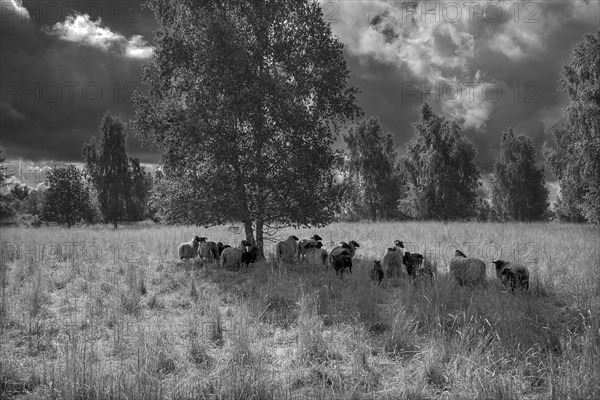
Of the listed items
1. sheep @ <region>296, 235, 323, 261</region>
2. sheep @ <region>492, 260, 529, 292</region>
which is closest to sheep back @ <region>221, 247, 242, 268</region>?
sheep @ <region>296, 235, 323, 261</region>

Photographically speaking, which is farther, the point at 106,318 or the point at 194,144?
the point at 194,144

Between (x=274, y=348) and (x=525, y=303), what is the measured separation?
18.0ft

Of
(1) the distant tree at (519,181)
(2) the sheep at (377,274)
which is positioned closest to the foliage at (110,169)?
(2) the sheep at (377,274)

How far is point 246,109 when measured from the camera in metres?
14.1

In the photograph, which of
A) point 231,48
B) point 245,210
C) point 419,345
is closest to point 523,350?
point 419,345

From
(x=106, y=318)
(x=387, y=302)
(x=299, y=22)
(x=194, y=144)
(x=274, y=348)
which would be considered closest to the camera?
(x=274, y=348)

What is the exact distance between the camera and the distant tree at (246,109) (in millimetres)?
13953

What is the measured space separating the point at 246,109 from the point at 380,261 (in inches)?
283

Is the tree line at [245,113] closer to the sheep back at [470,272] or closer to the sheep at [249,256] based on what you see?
the sheep at [249,256]

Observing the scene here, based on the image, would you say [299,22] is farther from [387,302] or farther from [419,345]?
[419,345]

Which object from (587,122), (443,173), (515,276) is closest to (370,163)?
(443,173)

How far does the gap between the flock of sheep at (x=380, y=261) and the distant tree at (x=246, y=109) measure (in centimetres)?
124

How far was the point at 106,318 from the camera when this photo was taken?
7805 millimetres

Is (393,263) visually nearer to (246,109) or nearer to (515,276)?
(515,276)
